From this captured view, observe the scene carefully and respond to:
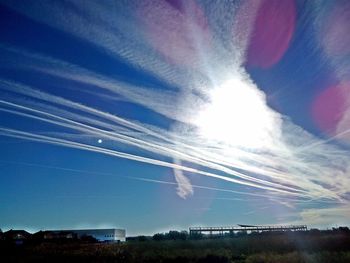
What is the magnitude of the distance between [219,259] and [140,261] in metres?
6.58

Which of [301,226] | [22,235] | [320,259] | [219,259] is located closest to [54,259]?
[219,259]

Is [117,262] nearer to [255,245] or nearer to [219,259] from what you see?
[219,259]

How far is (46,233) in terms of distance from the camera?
8531cm

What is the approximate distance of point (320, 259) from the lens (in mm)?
25734

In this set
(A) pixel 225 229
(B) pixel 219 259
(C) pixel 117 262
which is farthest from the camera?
(A) pixel 225 229

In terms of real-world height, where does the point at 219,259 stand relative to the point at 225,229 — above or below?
below

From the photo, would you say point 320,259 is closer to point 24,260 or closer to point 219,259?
point 219,259

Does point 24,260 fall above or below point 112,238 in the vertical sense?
below

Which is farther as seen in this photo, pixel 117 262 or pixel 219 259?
pixel 219 259

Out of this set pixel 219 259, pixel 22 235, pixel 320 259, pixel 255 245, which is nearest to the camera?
pixel 320 259

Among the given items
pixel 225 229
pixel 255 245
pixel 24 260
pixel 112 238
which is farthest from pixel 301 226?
pixel 24 260

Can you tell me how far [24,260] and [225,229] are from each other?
62.1 metres

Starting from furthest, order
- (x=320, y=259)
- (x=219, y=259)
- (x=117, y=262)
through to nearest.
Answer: (x=219, y=259) → (x=117, y=262) → (x=320, y=259)

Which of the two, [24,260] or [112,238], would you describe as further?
[112,238]
